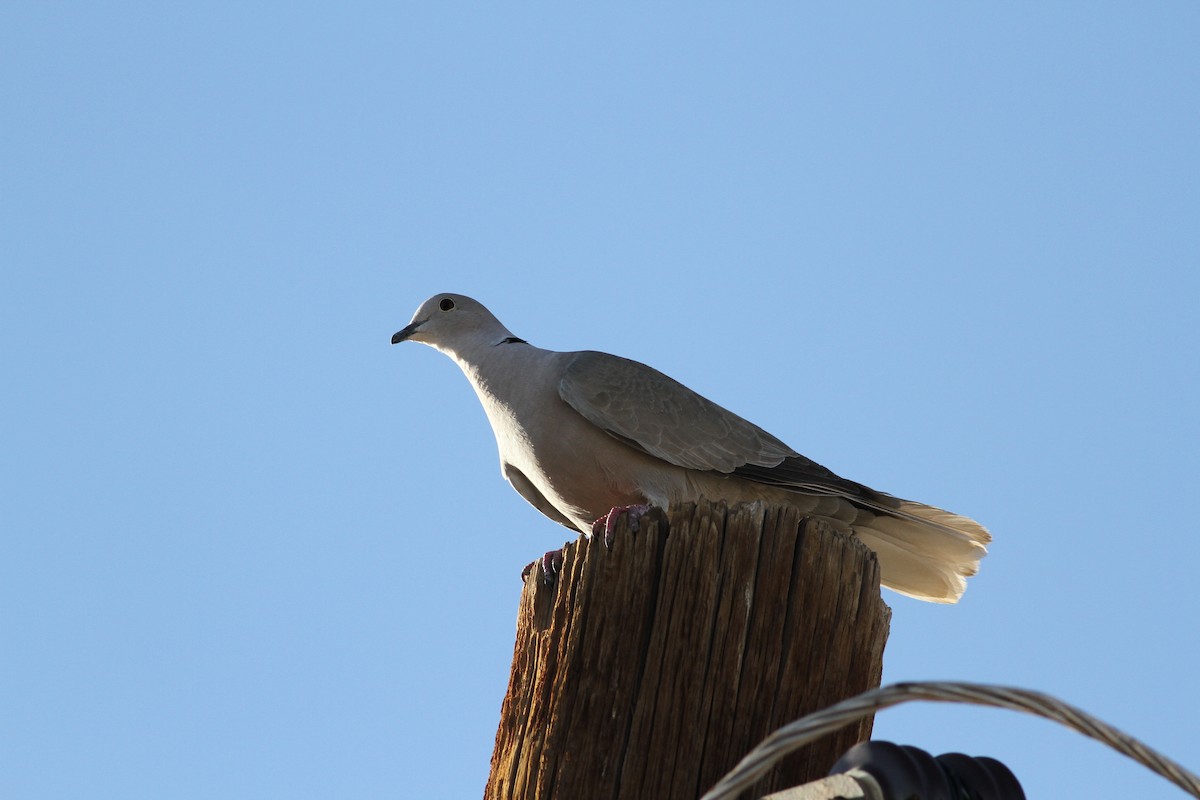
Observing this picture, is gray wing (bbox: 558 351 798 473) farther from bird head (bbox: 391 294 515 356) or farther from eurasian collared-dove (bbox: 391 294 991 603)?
bird head (bbox: 391 294 515 356)

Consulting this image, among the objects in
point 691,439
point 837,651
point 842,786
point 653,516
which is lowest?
point 842,786

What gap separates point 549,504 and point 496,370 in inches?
26.2

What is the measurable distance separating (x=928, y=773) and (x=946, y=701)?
311 mm

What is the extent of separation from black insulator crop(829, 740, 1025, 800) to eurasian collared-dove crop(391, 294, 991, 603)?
2752 millimetres

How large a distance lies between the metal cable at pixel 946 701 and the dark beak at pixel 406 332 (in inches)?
192

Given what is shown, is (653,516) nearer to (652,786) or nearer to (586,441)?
(652,786)

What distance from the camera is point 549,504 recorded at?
5727 mm

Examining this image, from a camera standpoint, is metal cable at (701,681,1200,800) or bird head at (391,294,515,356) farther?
bird head at (391,294,515,356)

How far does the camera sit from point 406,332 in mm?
6566

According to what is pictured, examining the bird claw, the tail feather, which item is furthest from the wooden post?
the tail feather

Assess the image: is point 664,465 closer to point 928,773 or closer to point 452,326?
point 452,326

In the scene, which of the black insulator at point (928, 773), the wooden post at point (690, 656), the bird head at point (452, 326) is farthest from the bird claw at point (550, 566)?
the bird head at point (452, 326)

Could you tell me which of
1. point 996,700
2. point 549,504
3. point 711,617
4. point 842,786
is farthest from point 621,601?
point 549,504

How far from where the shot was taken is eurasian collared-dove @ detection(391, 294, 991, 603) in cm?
509
